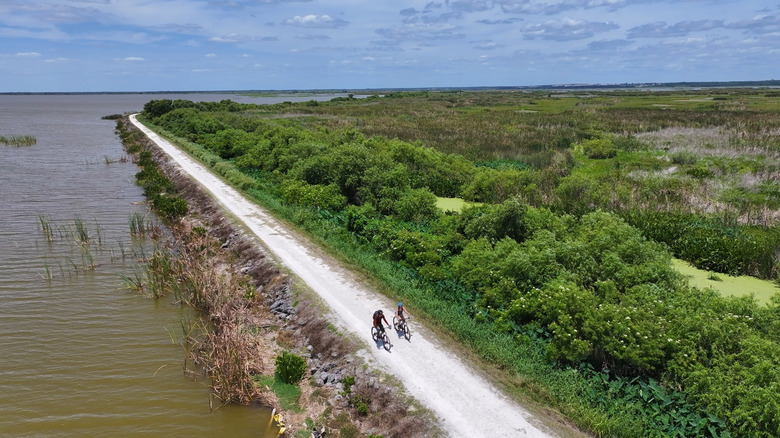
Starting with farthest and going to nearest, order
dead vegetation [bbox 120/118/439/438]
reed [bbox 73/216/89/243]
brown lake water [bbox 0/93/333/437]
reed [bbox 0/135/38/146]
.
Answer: reed [bbox 0/135/38/146] < reed [bbox 73/216/89/243] < brown lake water [bbox 0/93/333/437] < dead vegetation [bbox 120/118/439/438]

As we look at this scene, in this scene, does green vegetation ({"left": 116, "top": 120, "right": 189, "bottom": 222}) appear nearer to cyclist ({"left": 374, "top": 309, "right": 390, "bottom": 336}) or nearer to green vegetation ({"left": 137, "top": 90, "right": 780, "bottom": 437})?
green vegetation ({"left": 137, "top": 90, "right": 780, "bottom": 437})

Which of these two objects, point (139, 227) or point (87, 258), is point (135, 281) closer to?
point (87, 258)

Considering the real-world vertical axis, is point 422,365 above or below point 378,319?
below

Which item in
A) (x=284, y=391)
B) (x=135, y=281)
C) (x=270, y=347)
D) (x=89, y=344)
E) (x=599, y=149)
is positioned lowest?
(x=284, y=391)

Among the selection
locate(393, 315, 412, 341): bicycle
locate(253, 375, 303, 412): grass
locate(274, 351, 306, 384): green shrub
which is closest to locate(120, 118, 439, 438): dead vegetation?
locate(253, 375, 303, 412): grass

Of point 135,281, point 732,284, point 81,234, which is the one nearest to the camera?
point 732,284

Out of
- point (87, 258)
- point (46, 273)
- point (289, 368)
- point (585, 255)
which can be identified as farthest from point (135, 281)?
point (585, 255)

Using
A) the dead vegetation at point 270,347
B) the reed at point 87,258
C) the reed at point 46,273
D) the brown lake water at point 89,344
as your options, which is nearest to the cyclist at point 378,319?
the dead vegetation at point 270,347

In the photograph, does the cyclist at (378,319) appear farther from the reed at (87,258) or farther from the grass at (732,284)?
the reed at (87,258)
